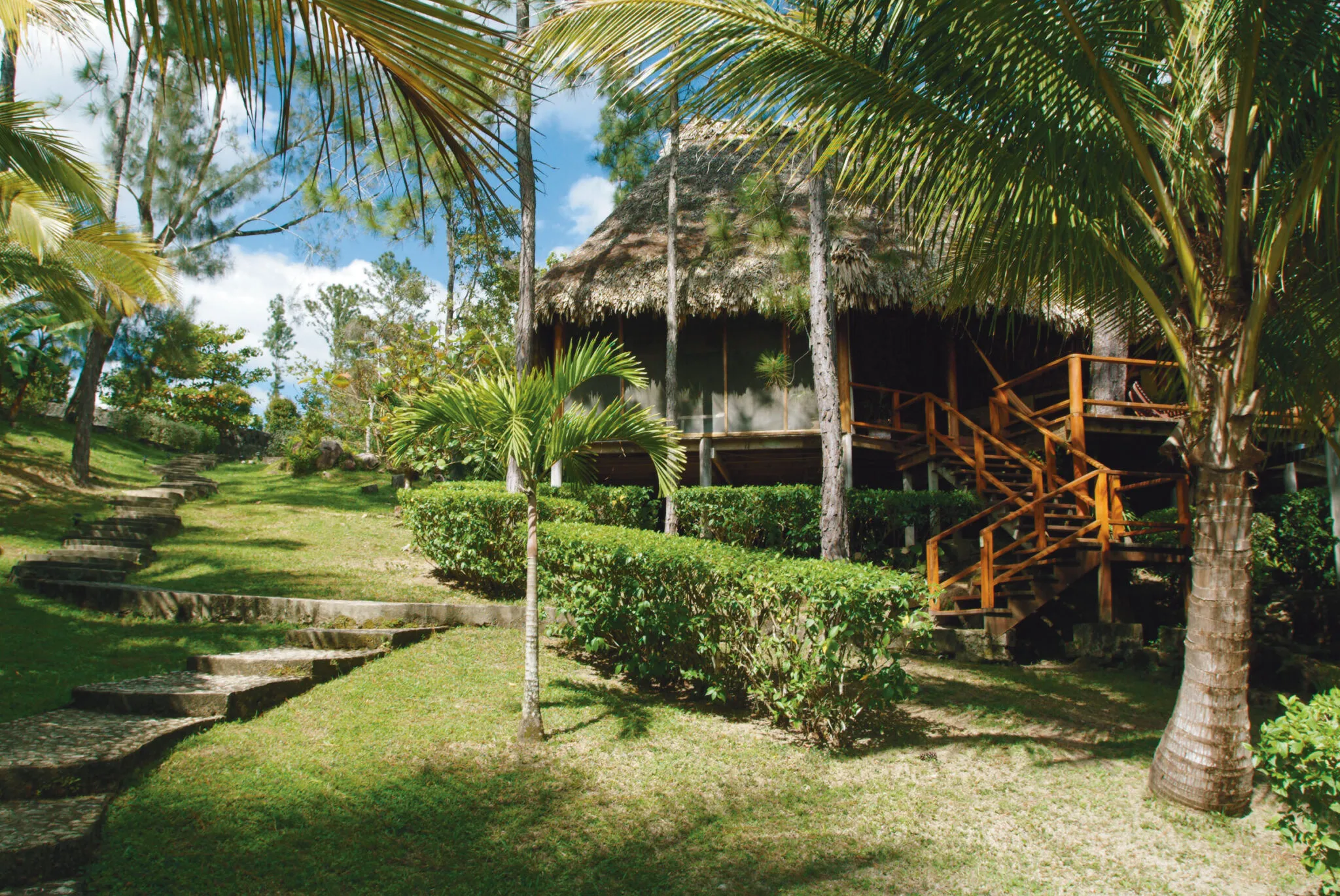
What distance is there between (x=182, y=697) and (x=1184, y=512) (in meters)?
9.52

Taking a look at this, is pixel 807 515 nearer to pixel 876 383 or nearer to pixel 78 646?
pixel 876 383

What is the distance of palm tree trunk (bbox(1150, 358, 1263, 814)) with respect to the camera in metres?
4.43

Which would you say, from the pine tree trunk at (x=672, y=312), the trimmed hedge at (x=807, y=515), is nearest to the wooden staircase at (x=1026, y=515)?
the trimmed hedge at (x=807, y=515)

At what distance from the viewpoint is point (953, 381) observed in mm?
13422

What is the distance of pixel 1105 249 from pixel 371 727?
17.5 feet

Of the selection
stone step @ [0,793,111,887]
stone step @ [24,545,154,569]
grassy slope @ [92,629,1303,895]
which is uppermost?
stone step @ [24,545,154,569]

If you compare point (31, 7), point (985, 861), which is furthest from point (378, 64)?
point (985, 861)

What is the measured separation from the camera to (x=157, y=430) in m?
21.4

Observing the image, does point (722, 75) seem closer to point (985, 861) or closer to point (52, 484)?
point (985, 861)

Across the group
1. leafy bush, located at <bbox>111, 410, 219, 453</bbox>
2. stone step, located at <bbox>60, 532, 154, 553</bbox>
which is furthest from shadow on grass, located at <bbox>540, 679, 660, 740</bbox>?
leafy bush, located at <bbox>111, 410, 219, 453</bbox>

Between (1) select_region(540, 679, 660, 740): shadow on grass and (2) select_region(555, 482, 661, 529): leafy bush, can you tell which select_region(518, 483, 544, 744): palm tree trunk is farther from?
(2) select_region(555, 482, 661, 529): leafy bush

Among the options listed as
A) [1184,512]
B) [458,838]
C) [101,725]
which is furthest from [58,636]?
[1184,512]

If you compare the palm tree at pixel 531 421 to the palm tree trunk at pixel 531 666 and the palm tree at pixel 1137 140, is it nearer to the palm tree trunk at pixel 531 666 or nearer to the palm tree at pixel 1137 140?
the palm tree trunk at pixel 531 666

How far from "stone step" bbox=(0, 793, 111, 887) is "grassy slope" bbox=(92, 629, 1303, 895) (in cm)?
10
